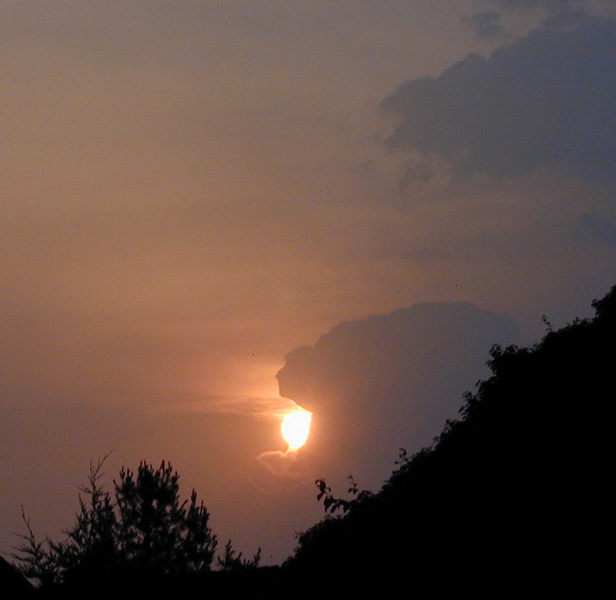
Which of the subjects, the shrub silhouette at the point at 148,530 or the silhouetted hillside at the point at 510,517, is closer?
the silhouetted hillside at the point at 510,517

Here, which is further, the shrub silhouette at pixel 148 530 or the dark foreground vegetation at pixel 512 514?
the shrub silhouette at pixel 148 530

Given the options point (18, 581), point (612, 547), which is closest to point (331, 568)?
point (612, 547)

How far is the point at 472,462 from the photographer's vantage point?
18.5 m

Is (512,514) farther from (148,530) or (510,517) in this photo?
(148,530)

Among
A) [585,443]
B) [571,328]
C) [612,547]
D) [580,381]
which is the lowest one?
[612,547]

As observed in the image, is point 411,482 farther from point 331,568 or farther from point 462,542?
point 462,542

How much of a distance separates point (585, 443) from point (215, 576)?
1310 inches

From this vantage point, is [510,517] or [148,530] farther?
[148,530]

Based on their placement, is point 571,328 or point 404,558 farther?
point 571,328

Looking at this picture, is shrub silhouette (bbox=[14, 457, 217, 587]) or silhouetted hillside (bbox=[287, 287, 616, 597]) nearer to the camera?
silhouetted hillside (bbox=[287, 287, 616, 597])

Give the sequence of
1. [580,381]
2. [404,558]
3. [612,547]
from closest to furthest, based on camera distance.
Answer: [612,547] < [404,558] < [580,381]

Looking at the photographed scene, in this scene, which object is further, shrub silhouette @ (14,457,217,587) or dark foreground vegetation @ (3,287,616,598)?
shrub silhouette @ (14,457,217,587)

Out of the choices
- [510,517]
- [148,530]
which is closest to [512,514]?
[510,517]

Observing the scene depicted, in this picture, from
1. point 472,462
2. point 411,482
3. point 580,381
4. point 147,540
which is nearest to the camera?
point 472,462
